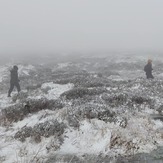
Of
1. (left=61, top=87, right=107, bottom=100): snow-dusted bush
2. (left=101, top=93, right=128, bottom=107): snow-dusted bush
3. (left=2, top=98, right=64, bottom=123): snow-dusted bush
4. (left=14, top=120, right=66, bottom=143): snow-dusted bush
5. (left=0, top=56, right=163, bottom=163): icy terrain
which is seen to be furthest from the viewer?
(left=61, top=87, right=107, bottom=100): snow-dusted bush

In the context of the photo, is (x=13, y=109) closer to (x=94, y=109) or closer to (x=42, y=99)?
(x=42, y=99)

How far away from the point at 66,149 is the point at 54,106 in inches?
143

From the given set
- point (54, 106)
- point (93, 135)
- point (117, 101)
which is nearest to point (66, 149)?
point (93, 135)

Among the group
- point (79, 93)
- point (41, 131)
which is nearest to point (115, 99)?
point (79, 93)

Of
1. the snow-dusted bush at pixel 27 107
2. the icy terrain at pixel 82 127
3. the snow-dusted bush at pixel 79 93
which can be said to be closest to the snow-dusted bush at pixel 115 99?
the icy terrain at pixel 82 127

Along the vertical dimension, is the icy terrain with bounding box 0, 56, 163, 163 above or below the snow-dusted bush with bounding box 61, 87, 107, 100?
below

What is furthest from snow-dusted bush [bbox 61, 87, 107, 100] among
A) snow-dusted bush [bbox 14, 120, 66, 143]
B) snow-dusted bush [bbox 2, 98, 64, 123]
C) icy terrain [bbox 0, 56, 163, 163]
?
snow-dusted bush [bbox 14, 120, 66, 143]

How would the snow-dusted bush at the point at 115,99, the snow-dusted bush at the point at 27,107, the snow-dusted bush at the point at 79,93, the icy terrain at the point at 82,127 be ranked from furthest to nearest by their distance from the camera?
the snow-dusted bush at the point at 79,93
the snow-dusted bush at the point at 115,99
the snow-dusted bush at the point at 27,107
the icy terrain at the point at 82,127

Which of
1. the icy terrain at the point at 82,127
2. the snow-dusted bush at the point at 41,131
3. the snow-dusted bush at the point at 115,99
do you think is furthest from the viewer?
the snow-dusted bush at the point at 115,99

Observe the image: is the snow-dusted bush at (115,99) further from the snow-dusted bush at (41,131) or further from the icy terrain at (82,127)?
the snow-dusted bush at (41,131)

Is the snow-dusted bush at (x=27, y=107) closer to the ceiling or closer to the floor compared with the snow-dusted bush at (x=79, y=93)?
closer to the floor

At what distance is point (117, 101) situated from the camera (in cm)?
1623

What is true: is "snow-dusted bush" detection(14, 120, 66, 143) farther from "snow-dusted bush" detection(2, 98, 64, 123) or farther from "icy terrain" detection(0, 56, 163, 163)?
"snow-dusted bush" detection(2, 98, 64, 123)

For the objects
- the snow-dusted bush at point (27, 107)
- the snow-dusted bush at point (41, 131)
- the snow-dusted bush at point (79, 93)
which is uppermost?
the snow-dusted bush at point (79, 93)
